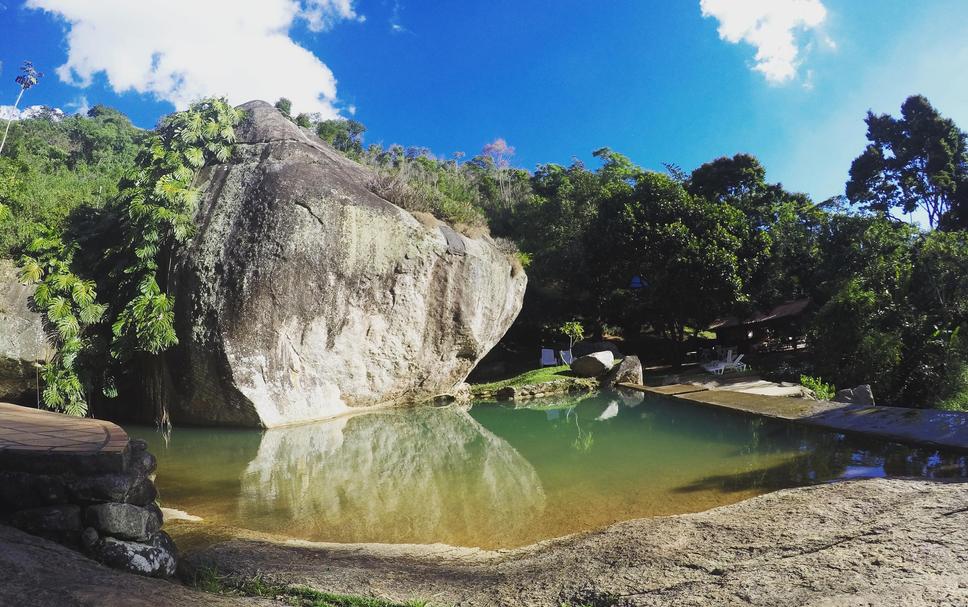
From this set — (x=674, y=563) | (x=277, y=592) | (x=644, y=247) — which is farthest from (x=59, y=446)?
(x=644, y=247)

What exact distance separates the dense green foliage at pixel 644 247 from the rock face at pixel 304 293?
822 millimetres

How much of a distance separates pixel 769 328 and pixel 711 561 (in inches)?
872

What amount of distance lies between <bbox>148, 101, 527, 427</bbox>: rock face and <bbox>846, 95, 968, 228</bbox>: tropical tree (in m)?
24.6

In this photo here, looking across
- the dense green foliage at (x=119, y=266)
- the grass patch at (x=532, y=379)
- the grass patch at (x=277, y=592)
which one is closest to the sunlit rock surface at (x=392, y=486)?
the grass patch at (x=277, y=592)

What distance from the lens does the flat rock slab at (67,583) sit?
90.4 inches

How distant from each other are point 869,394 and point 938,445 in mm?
4483

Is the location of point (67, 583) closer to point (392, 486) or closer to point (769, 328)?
point (392, 486)

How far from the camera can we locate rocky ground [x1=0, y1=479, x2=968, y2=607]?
111 inches

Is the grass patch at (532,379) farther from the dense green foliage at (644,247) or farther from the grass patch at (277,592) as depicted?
the grass patch at (277,592)

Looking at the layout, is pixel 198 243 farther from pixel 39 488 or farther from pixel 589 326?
pixel 589 326

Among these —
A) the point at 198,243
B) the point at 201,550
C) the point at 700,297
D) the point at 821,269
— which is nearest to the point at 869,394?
the point at 700,297

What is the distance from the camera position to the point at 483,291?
15.0m

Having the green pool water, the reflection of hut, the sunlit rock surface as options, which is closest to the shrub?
the green pool water

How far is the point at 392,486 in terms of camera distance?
7121 mm
